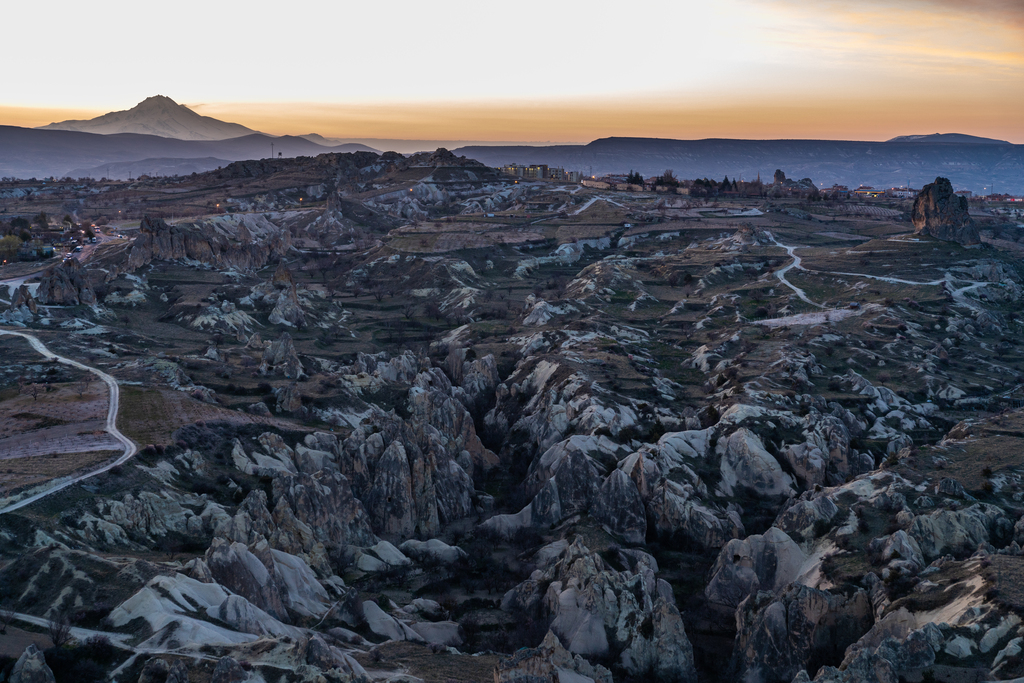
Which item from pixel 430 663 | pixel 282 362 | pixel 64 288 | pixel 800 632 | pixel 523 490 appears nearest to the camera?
pixel 430 663

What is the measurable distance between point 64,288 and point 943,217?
179948 millimetres

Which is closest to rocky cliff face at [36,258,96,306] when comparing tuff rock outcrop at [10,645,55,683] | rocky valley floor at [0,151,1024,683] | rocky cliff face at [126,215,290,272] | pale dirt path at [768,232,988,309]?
rocky valley floor at [0,151,1024,683]

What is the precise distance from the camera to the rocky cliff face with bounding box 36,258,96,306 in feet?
444

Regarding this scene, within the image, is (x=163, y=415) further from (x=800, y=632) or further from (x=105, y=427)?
(x=800, y=632)

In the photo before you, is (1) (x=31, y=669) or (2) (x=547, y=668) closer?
(1) (x=31, y=669)

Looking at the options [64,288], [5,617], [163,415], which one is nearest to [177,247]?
[64,288]

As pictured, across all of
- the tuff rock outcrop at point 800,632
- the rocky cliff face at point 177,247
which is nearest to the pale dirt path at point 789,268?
the tuff rock outcrop at point 800,632

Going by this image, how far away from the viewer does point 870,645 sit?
5481 cm

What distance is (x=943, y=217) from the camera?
187 metres

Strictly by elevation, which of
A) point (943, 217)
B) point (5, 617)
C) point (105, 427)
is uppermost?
point (943, 217)

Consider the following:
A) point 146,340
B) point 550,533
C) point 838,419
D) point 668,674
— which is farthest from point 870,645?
point 146,340

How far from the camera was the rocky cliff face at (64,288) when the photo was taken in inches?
5325

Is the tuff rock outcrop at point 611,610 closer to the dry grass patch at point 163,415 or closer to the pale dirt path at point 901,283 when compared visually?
the dry grass patch at point 163,415

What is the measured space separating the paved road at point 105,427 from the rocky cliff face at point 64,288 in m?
18.7
